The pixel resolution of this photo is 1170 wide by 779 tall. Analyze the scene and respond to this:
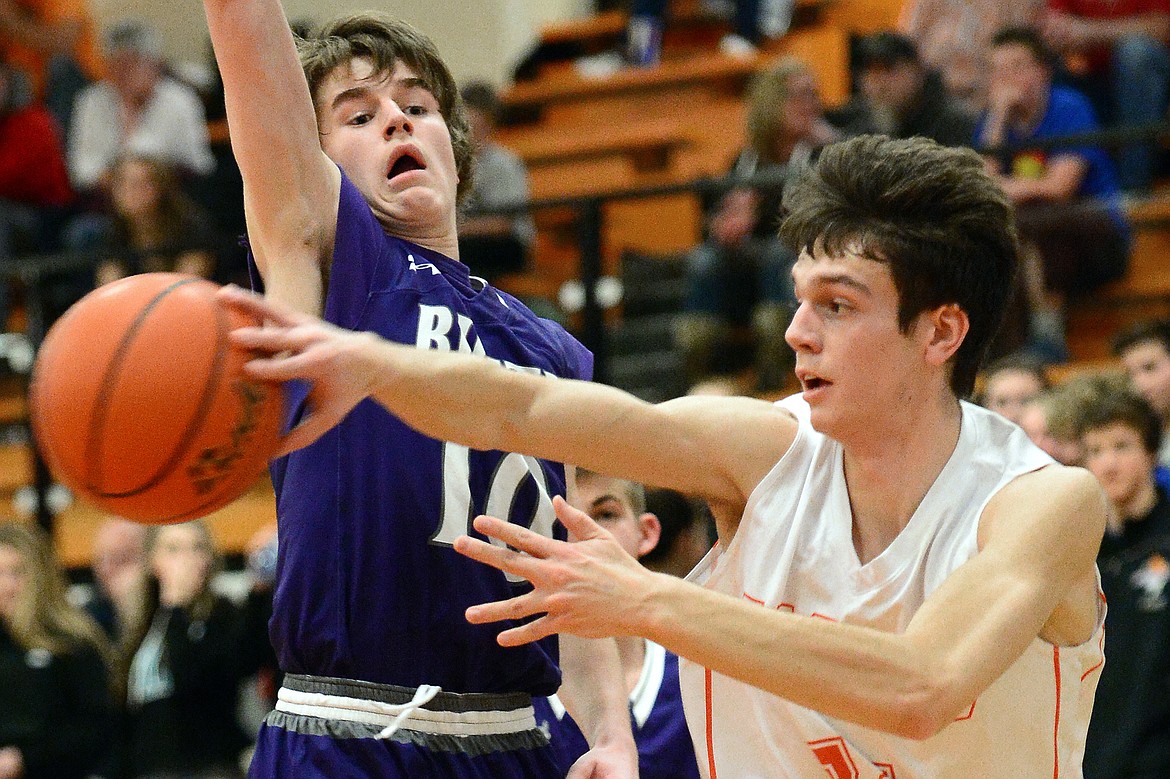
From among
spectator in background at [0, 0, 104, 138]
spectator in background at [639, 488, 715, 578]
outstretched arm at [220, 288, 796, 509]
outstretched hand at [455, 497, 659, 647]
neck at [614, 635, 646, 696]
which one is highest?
A: spectator in background at [0, 0, 104, 138]

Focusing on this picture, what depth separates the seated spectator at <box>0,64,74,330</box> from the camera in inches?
391

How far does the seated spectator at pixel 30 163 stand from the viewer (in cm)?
994

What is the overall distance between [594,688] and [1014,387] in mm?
3179

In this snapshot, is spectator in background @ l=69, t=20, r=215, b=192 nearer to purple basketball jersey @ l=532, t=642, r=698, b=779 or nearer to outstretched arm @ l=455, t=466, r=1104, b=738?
purple basketball jersey @ l=532, t=642, r=698, b=779

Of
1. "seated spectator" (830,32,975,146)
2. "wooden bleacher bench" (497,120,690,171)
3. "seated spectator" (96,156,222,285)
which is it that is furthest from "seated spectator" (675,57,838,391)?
"seated spectator" (96,156,222,285)

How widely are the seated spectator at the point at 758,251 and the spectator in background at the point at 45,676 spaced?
2.97 meters

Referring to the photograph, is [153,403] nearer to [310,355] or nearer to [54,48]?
[310,355]

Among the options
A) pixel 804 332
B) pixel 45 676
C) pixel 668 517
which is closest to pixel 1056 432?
pixel 668 517

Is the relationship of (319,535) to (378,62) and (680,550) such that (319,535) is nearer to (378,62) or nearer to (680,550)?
(378,62)

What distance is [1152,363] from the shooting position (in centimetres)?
638

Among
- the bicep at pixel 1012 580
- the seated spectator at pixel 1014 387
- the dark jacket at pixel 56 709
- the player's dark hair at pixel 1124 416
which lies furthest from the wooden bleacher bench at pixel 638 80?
the bicep at pixel 1012 580

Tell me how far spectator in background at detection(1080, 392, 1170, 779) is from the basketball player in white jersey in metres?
2.16

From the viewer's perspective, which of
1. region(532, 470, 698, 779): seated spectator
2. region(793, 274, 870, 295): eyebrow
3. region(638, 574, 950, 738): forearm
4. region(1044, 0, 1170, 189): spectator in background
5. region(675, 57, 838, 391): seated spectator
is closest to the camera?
region(638, 574, 950, 738): forearm

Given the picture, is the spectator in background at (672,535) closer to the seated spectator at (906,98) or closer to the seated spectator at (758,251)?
the seated spectator at (758,251)
